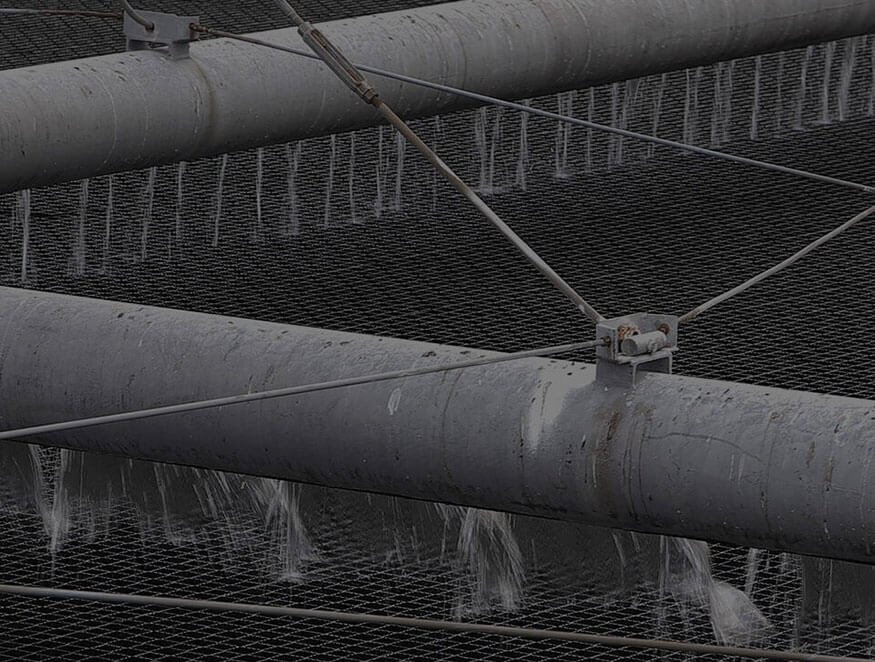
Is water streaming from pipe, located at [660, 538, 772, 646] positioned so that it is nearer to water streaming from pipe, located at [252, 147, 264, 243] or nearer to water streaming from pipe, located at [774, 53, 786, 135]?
water streaming from pipe, located at [252, 147, 264, 243]

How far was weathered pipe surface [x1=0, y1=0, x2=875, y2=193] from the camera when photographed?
304 cm

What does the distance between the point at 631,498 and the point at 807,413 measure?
187 mm

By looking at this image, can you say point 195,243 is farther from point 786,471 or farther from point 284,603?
point 786,471

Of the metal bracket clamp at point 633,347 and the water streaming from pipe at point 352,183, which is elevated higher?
the water streaming from pipe at point 352,183

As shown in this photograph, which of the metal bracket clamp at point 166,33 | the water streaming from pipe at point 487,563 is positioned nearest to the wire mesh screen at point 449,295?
the water streaming from pipe at point 487,563

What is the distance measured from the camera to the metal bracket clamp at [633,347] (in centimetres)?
184

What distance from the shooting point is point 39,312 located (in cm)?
212

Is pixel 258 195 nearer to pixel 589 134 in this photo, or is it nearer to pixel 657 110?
pixel 589 134

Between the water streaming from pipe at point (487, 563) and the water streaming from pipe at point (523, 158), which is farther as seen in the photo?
the water streaming from pipe at point (523, 158)

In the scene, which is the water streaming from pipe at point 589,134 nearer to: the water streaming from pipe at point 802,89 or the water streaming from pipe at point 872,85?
the water streaming from pipe at point 802,89

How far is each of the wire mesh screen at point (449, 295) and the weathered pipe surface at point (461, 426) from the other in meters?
0.16

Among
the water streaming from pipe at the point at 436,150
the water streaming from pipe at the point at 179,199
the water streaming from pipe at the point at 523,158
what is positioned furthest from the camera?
the water streaming from pipe at the point at 523,158

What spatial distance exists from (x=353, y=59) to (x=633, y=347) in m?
1.58

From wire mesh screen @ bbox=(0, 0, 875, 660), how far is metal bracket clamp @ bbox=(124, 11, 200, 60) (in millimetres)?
323
